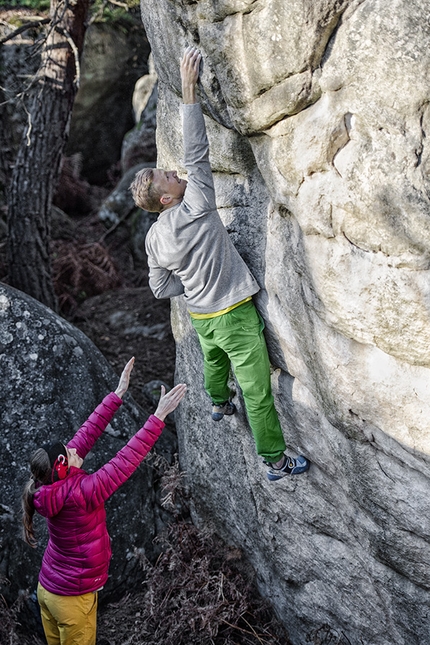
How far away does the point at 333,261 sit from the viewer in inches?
159

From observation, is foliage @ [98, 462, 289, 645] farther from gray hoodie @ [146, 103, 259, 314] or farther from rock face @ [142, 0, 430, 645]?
gray hoodie @ [146, 103, 259, 314]

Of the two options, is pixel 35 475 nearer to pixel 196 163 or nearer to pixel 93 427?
pixel 93 427

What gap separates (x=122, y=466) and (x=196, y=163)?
1.98m

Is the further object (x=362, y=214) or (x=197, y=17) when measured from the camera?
(x=197, y=17)

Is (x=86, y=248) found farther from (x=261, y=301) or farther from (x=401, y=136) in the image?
(x=401, y=136)

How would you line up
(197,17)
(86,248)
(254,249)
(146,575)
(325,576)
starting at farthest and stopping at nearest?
(86,248)
(146,575)
(325,576)
(254,249)
(197,17)

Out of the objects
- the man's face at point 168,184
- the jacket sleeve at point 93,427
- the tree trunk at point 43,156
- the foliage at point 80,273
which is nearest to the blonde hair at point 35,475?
the jacket sleeve at point 93,427

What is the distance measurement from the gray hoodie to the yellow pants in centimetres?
219

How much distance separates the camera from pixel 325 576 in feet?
17.9

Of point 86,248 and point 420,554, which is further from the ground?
point 86,248

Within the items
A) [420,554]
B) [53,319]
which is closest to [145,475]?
[53,319]

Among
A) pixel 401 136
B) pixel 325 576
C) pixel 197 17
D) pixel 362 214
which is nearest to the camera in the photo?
pixel 401 136

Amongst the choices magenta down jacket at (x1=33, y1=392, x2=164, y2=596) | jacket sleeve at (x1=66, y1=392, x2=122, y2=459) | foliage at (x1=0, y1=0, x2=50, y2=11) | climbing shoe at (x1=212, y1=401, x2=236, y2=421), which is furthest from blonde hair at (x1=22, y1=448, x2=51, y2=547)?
foliage at (x1=0, y1=0, x2=50, y2=11)

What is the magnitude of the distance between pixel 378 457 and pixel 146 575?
2.81m
